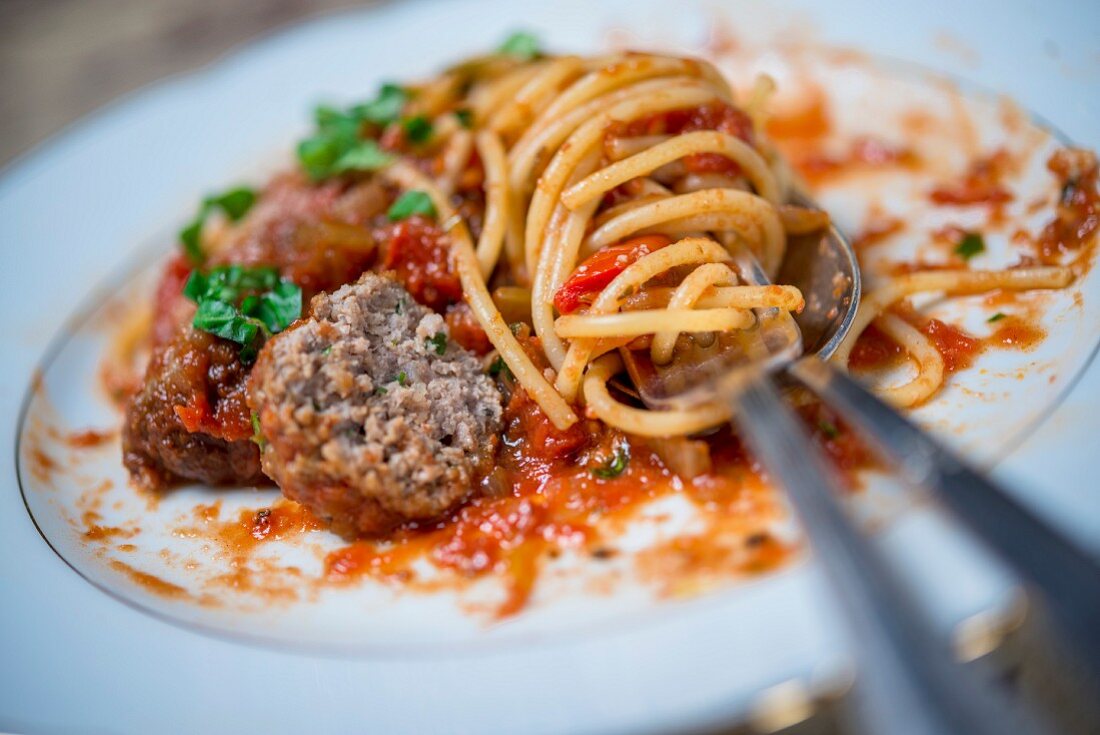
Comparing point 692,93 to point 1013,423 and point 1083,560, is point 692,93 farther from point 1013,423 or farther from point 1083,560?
point 1083,560

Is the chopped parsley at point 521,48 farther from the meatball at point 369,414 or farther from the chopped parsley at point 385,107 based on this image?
the meatball at point 369,414

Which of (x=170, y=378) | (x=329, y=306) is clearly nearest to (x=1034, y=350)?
(x=329, y=306)

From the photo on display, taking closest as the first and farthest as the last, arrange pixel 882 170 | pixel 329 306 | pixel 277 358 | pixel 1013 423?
pixel 1013 423, pixel 277 358, pixel 329 306, pixel 882 170

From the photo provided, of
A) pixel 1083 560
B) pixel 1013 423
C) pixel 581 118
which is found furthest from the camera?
pixel 581 118

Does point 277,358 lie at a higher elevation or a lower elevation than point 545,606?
higher

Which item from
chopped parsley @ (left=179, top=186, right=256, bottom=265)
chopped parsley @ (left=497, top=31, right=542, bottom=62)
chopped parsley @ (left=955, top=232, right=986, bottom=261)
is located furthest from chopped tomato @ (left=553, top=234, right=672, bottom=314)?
chopped parsley @ (left=179, top=186, right=256, bottom=265)

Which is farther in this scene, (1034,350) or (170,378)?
(170,378)

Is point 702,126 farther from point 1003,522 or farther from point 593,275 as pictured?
point 1003,522
